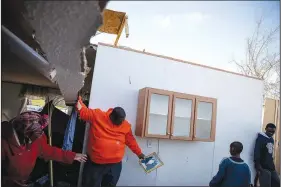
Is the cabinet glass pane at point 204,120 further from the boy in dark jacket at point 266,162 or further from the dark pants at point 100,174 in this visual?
the dark pants at point 100,174

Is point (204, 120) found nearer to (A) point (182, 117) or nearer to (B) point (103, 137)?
(A) point (182, 117)

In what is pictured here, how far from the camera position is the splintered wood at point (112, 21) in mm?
4473

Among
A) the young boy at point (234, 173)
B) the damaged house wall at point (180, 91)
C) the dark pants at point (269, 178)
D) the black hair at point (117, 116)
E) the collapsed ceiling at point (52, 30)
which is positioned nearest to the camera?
the collapsed ceiling at point (52, 30)

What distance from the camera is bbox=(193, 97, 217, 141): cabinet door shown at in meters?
5.04

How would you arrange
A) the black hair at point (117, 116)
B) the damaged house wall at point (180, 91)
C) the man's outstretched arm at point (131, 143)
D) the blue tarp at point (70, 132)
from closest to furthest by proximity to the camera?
1. the black hair at point (117, 116)
2. the blue tarp at point (70, 132)
3. the man's outstretched arm at point (131, 143)
4. the damaged house wall at point (180, 91)

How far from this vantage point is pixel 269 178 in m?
4.89

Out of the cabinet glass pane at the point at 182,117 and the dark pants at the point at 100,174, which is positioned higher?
the cabinet glass pane at the point at 182,117

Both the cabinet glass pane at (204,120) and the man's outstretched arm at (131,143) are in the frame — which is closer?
the man's outstretched arm at (131,143)

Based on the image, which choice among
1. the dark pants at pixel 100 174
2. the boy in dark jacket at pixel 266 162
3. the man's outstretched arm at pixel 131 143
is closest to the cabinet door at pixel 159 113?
the man's outstretched arm at pixel 131 143

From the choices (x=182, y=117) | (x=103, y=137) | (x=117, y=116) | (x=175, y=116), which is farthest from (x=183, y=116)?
(x=103, y=137)

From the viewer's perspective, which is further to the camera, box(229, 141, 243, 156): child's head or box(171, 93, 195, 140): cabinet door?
box(171, 93, 195, 140): cabinet door

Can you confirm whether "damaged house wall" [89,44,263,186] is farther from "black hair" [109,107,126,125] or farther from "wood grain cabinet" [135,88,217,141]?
"black hair" [109,107,126,125]

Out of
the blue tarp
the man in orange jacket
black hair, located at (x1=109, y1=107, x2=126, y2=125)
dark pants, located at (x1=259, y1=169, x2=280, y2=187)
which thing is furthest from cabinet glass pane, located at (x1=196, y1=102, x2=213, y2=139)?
the blue tarp

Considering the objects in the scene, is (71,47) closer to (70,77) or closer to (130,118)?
(70,77)
